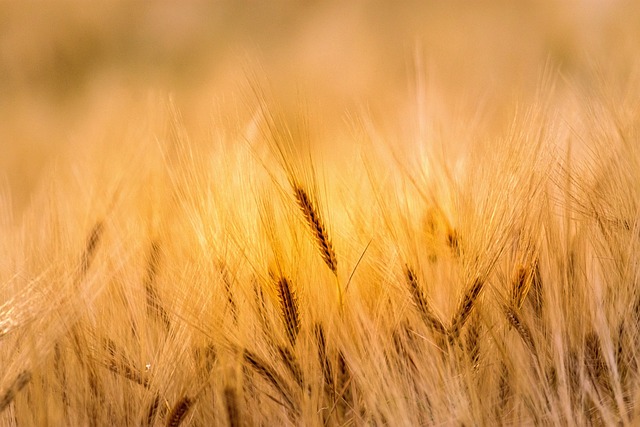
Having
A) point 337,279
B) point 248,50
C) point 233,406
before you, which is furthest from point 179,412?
point 248,50

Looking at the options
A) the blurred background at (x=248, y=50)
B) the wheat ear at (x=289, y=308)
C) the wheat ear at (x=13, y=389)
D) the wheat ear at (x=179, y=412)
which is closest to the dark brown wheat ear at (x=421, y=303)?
the wheat ear at (x=289, y=308)

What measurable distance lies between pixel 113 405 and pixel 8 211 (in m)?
0.28

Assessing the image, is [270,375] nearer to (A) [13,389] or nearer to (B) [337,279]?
(B) [337,279]

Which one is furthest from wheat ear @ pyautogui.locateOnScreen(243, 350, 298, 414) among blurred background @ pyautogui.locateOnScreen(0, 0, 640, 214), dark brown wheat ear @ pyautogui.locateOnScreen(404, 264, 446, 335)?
blurred background @ pyautogui.locateOnScreen(0, 0, 640, 214)

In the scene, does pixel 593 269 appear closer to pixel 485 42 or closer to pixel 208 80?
pixel 485 42

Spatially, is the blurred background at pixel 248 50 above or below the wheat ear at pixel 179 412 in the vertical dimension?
above

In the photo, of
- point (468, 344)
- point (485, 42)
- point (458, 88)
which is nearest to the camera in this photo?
point (468, 344)

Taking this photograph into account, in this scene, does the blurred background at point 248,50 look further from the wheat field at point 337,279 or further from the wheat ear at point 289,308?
the wheat ear at point 289,308

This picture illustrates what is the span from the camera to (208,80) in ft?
7.21

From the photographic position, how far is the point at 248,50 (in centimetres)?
184

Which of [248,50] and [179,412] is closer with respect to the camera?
[179,412]

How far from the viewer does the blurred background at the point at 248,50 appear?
6.26 ft

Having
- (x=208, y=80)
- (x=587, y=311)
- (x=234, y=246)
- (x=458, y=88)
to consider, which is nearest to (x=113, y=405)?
(x=234, y=246)

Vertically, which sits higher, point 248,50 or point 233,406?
point 248,50
